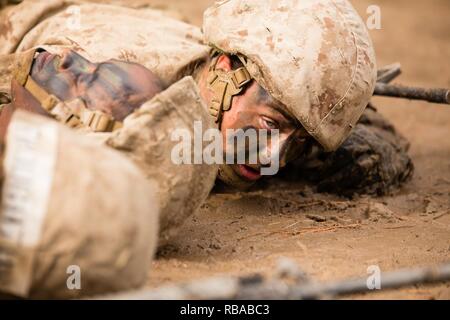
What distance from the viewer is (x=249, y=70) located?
11.5ft

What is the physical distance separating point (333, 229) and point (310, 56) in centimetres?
85

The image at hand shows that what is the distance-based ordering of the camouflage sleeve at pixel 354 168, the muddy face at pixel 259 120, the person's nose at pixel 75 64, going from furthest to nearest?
the camouflage sleeve at pixel 354 168
the muddy face at pixel 259 120
the person's nose at pixel 75 64

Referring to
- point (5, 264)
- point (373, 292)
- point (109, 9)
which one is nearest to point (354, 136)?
point (109, 9)

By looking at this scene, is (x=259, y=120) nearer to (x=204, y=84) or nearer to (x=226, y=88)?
(x=226, y=88)

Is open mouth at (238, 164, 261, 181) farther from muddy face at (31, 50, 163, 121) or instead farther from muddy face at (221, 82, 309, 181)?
muddy face at (31, 50, 163, 121)

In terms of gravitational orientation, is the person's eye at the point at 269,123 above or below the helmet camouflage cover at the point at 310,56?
below

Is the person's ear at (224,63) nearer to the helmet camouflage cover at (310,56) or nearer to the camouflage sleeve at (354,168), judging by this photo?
the helmet camouflage cover at (310,56)

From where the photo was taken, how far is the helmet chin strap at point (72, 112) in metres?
2.61

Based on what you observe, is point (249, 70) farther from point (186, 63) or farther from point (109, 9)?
point (109, 9)

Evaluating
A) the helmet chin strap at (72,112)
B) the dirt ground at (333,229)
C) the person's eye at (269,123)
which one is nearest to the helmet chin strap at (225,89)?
the person's eye at (269,123)

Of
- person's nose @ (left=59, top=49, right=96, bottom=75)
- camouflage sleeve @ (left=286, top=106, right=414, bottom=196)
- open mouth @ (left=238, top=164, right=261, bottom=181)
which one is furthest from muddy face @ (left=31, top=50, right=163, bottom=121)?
camouflage sleeve @ (left=286, top=106, right=414, bottom=196)

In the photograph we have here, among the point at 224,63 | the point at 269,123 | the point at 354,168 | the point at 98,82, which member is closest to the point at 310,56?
the point at 269,123

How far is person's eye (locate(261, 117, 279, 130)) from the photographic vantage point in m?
3.50

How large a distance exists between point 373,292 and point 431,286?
0.30 meters
